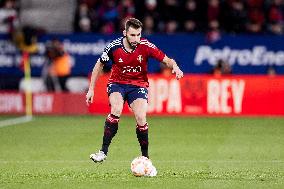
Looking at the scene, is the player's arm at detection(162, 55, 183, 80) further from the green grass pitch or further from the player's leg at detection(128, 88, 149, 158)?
the green grass pitch

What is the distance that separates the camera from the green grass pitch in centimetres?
1039

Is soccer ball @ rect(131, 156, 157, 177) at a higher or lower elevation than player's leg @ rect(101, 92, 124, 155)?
lower

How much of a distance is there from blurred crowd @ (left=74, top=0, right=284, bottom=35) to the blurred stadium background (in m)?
0.03

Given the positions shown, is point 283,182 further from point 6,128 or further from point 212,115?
point 212,115

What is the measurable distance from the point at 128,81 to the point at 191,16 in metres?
13.4

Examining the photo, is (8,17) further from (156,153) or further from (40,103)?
(156,153)

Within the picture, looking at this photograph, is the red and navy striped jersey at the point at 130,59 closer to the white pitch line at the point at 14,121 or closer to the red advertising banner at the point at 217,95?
the white pitch line at the point at 14,121

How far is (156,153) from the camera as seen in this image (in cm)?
1387

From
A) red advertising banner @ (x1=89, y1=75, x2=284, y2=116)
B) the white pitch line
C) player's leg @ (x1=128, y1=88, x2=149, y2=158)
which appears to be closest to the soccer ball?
player's leg @ (x1=128, y1=88, x2=149, y2=158)

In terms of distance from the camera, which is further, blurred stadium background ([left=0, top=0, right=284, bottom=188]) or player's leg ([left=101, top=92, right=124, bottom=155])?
blurred stadium background ([left=0, top=0, right=284, bottom=188])

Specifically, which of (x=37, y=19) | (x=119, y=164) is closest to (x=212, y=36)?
(x=37, y=19)

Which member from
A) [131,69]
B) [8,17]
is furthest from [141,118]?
[8,17]

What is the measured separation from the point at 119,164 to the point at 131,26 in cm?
234

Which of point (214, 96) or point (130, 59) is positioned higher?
point (130, 59)
